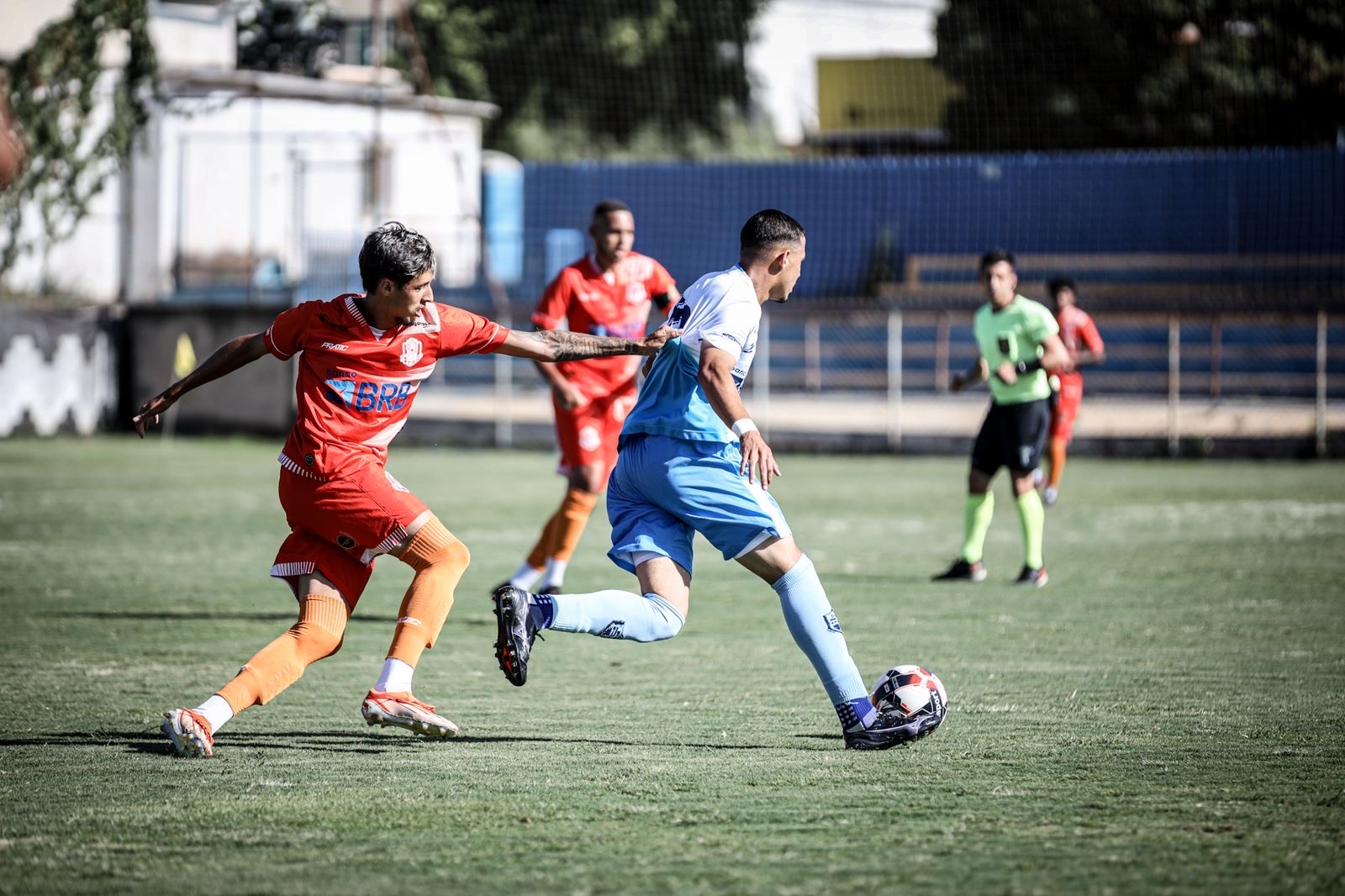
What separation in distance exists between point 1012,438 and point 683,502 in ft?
18.5

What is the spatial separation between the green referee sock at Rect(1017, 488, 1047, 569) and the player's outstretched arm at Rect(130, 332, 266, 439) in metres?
6.18

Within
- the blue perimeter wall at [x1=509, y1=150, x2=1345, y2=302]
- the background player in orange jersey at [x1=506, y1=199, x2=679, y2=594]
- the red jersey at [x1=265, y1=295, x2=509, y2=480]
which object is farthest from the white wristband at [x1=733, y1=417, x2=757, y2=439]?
the blue perimeter wall at [x1=509, y1=150, x2=1345, y2=302]

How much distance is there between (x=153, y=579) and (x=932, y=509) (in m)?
7.82

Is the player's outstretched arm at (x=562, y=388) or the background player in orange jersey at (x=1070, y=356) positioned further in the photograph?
the background player in orange jersey at (x=1070, y=356)

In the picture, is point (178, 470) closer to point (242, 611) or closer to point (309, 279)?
point (309, 279)

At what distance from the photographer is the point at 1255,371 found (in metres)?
29.0

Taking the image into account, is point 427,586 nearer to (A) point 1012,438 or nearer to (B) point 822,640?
(B) point 822,640

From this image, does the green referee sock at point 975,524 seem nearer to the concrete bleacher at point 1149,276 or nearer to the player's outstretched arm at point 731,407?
the player's outstretched arm at point 731,407

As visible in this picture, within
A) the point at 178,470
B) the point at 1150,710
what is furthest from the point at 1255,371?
the point at 1150,710

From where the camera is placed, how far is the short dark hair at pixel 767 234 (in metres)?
6.03

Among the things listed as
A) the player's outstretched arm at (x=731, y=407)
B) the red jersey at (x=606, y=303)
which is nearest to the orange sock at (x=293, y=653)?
the player's outstretched arm at (x=731, y=407)

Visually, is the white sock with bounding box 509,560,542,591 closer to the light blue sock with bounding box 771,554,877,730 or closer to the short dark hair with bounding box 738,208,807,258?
Answer: the light blue sock with bounding box 771,554,877,730

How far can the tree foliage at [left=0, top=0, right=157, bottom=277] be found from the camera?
24.6 meters

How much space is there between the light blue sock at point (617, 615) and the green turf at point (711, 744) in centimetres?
44
